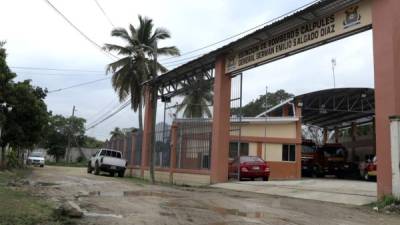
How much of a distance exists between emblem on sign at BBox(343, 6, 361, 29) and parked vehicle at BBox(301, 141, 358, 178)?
19.0 meters

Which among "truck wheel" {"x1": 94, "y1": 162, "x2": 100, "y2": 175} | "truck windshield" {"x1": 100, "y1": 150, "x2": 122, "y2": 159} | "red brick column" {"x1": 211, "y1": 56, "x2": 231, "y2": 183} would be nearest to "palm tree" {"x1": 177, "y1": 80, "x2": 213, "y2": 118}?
"truck windshield" {"x1": 100, "y1": 150, "x2": 122, "y2": 159}

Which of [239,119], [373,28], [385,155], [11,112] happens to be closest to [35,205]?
Result: [385,155]

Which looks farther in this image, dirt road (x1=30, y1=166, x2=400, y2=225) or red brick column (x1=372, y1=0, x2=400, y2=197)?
red brick column (x1=372, y1=0, x2=400, y2=197)

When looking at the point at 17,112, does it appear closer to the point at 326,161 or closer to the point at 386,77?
the point at 326,161

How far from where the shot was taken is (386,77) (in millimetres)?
14172

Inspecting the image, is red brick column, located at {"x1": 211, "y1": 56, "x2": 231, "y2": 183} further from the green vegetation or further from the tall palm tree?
the green vegetation

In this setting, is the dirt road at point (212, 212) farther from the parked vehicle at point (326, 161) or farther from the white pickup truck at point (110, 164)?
the parked vehicle at point (326, 161)

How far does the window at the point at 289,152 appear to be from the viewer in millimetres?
31609

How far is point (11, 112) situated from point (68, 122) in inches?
2013

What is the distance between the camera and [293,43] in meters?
18.7

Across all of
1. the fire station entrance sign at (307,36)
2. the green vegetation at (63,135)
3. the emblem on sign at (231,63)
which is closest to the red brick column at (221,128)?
the emblem on sign at (231,63)

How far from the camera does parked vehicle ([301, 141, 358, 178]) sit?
3338cm

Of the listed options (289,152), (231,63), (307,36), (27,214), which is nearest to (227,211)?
A: (27,214)

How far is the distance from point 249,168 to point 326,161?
1064 cm
